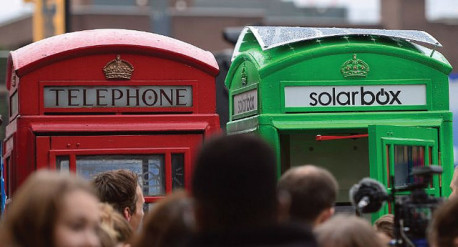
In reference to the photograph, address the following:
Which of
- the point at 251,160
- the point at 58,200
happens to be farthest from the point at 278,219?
the point at 58,200

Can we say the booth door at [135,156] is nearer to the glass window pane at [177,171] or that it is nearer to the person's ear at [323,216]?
the glass window pane at [177,171]

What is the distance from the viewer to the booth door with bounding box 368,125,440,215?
880 centimetres

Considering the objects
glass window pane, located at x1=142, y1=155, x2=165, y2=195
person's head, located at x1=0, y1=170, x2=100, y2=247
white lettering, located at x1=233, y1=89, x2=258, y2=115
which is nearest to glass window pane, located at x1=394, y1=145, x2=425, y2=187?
white lettering, located at x1=233, y1=89, x2=258, y2=115

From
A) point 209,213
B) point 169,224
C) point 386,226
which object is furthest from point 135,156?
point 209,213

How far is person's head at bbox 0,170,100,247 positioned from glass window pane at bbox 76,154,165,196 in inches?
179

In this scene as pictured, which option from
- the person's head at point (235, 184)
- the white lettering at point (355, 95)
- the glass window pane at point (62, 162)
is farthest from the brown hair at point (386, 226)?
the person's head at point (235, 184)

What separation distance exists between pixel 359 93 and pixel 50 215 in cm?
552

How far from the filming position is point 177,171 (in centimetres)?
867

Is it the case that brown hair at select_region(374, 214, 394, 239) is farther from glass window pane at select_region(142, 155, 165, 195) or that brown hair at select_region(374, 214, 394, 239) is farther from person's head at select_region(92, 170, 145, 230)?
glass window pane at select_region(142, 155, 165, 195)

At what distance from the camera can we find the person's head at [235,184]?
3.62 m

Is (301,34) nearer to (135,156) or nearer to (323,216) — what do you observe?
(135,156)

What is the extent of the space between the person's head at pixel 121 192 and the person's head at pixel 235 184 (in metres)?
3.46

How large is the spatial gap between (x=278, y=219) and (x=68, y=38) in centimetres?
552

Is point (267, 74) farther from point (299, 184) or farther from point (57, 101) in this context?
point (299, 184)
